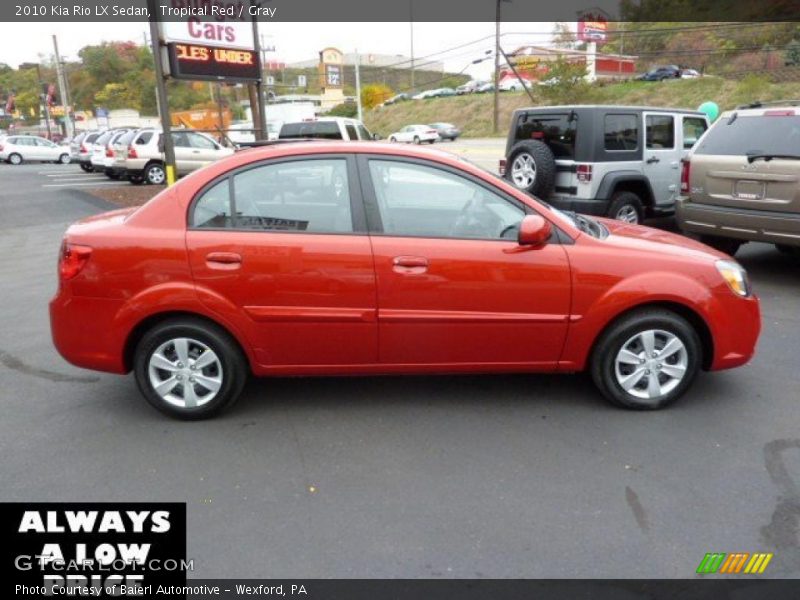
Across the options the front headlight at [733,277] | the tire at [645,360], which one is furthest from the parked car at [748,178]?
the tire at [645,360]

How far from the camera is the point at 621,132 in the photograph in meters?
8.51

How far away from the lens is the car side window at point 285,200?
376 centimetres

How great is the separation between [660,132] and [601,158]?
1.32 meters

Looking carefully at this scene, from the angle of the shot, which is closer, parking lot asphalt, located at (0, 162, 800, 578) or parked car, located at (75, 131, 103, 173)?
parking lot asphalt, located at (0, 162, 800, 578)

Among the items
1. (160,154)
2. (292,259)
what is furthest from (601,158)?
(160,154)

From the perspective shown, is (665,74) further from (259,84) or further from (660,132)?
(660,132)

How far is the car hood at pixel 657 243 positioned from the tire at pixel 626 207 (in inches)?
170

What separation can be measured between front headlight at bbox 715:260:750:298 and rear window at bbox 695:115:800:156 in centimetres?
307

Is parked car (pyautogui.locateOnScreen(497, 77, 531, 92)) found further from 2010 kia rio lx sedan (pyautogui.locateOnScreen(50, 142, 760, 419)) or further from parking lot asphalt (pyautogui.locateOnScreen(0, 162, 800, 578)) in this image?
parking lot asphalt (pyautogui.locateOnScreen(0, 162, 800, 578))

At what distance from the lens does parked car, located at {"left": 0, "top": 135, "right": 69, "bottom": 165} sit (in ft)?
107

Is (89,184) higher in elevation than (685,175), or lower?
lower

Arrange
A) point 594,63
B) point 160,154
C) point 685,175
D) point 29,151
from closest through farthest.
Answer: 1. point 685,175
2. point 160,154
3. point 29,151
4. point 594,63

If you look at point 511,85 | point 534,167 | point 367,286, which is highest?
point 511,85

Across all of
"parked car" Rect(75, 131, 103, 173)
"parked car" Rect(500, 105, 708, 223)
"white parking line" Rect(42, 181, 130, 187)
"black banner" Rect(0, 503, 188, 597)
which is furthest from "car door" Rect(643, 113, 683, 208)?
"parked car" Rect(75, 131, 103, 173)
